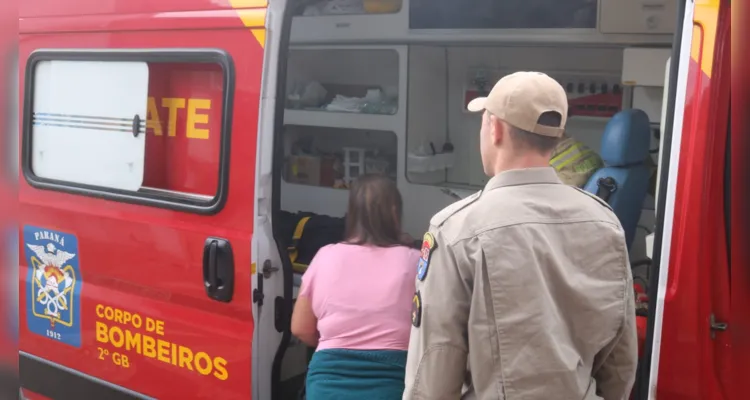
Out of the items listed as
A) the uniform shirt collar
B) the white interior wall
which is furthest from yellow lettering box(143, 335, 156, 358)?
the white interior wall

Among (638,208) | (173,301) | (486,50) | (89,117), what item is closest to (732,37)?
(638,208)

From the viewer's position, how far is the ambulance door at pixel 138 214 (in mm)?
2914

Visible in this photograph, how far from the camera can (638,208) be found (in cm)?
332

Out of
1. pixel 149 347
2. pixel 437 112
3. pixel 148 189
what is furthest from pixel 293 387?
pixel 437 112

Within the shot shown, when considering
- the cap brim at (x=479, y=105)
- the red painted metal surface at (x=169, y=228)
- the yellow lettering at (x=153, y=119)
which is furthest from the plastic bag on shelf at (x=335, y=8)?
the cap brim at (x=479, y=105)

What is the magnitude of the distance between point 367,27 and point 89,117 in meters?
1.86

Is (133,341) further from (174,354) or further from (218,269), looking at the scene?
(218,269)

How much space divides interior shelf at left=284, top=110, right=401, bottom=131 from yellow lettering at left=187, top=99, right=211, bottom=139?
1964 mm

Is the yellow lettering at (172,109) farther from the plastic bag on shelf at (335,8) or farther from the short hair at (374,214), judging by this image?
the plastic bag on shelf at (335,8)

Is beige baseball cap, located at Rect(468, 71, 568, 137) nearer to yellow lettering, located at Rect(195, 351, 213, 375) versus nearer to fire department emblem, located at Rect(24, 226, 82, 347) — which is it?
yellow lettering, located at Rect(195, 351, 213, 375)

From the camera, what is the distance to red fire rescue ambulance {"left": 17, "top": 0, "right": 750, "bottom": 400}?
213 cm

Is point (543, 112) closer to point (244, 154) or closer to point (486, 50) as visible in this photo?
point (244, 154)

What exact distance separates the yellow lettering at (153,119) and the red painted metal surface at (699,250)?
1909mm

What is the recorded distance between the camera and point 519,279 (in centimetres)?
186
